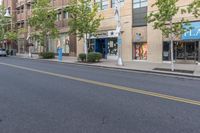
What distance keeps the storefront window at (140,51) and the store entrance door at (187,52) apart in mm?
Result: 4533

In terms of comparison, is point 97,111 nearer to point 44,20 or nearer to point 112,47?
point 112,47

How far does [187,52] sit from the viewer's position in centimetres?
3094

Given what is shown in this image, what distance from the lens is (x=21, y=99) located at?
449 inches

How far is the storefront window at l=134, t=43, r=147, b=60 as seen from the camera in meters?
35.7

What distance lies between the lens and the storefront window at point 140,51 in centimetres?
3572

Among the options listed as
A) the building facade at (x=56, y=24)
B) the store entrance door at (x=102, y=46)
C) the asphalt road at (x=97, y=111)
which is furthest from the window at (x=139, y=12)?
the asphalt road at (x=97, y=111)

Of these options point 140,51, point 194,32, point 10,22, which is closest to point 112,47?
point 140,51

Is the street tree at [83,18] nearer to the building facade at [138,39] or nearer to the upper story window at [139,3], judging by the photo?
the building facade at [138,39]

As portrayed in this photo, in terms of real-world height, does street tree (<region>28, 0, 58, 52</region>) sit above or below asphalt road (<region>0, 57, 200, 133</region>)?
above

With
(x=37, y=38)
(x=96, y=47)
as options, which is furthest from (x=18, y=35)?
(x=96, y=47)

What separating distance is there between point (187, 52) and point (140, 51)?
630 centimetres

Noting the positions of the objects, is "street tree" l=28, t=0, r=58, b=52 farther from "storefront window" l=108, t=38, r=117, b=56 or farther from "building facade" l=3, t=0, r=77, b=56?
"storefront window" l=108, t=38, r=117, b=56

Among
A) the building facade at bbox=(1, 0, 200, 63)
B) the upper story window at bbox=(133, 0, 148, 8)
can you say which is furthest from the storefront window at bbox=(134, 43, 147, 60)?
the upper story window at bbox=(133, 0, 148, 8)

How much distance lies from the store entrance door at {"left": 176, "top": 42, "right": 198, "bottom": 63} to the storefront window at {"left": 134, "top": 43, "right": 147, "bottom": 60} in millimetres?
4533
